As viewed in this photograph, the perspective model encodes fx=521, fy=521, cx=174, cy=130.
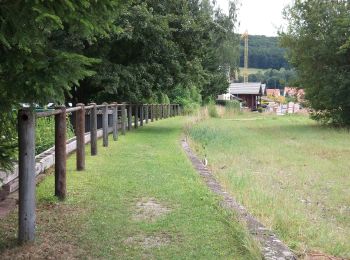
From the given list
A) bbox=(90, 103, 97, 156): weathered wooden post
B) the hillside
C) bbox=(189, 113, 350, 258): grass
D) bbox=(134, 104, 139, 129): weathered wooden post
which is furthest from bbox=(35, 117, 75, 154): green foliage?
the hillside

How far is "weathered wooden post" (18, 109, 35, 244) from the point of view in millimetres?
4551

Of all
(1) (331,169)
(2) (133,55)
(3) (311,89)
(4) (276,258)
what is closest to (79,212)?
(4) (276,258)

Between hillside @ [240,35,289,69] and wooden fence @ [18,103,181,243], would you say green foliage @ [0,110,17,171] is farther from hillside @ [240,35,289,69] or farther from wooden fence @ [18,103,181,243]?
hillside @ [240,35,289,69]

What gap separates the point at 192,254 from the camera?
4.53 meters

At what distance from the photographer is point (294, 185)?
9586 mm

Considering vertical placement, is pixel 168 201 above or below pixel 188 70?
below

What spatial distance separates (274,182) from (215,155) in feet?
12.7

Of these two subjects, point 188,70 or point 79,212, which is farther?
point 188,70

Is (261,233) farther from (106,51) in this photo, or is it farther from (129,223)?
(106,51)

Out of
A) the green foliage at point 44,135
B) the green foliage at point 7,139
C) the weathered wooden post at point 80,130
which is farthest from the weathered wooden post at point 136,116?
the green foliage at point 7,139

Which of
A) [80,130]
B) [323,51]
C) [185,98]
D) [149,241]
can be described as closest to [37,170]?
[80,130]

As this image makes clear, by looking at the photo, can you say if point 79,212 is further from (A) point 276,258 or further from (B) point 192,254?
(A) point 276,258

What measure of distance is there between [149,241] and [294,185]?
5.26 m

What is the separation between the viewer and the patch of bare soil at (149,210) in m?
5.81
